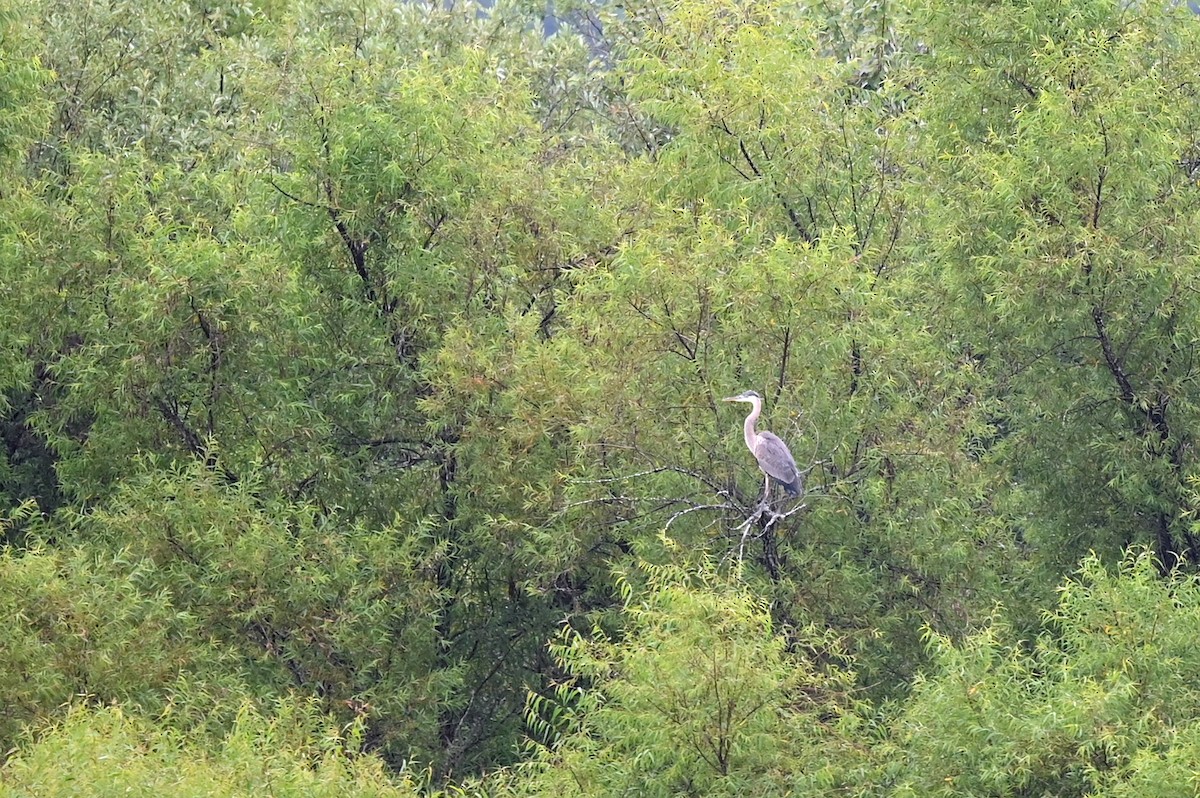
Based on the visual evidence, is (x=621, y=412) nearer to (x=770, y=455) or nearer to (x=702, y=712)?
(x=770, y=455)

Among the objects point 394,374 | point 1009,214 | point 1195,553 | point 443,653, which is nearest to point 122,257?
point 394,374

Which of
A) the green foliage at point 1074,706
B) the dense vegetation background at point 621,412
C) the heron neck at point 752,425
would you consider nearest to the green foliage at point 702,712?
the dense vegetation background at point 621,412


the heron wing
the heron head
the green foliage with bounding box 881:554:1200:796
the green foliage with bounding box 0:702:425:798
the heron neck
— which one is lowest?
the green foliage with bounding box 881:554:1200:796

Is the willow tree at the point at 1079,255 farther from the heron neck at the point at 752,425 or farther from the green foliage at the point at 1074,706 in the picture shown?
the green foliage at the point at 1074,706

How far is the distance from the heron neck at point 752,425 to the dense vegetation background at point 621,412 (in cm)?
27

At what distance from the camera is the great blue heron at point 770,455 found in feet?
42.9

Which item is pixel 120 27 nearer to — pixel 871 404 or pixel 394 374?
pixel 394 374

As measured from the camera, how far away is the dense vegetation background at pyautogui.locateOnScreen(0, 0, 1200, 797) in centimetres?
1171

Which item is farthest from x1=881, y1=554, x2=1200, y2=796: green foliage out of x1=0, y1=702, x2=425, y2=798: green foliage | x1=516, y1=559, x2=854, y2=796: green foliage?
x1=0, y1=702, x2=425, y2=798: green foliage

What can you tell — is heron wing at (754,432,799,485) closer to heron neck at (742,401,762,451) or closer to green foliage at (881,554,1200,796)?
heron neck at (742,401,762,451)

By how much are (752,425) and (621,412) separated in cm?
95

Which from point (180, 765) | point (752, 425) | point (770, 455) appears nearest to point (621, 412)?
point (752, 425)

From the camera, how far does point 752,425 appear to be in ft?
43.4

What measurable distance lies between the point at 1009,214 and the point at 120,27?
33.6 feet
